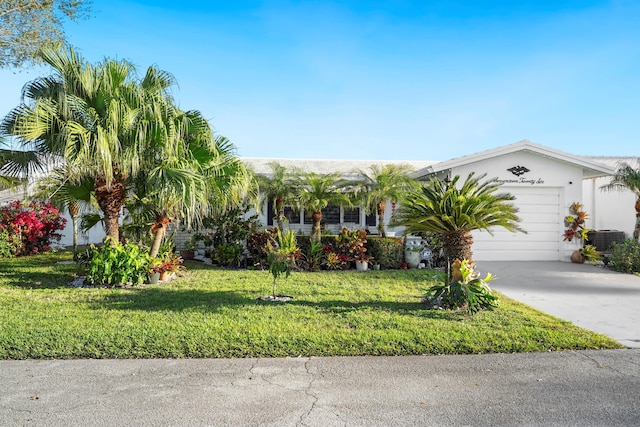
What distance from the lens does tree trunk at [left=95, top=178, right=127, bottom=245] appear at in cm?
973

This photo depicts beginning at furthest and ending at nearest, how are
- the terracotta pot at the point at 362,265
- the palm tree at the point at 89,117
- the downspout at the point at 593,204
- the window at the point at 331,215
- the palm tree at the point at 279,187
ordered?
1. the downspout at the point at 593,204
2. the window at the point at 331,215
3. the palm tree at the point at 279,187
4. the terracotta pot at the point at 362,265
5. the palm tree at the point at 89,117

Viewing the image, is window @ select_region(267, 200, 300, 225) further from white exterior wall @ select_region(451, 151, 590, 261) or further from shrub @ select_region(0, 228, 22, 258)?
shrub @ select_region(0, 228, 22, 258)

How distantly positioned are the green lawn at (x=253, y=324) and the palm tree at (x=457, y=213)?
1236 millimetres

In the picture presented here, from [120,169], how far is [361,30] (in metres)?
7.18

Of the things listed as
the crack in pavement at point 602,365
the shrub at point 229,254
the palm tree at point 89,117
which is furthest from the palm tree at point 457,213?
the shrub at point 229,254

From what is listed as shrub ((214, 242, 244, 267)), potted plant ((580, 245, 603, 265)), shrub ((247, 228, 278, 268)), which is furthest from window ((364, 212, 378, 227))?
potted plant ((580, 245, 603, 265))

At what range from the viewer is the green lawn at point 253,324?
546 centimetres

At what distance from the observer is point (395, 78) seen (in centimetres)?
1391

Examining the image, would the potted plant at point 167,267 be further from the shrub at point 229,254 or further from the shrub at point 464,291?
the shrub at point 464,291

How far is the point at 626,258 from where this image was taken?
12.0m

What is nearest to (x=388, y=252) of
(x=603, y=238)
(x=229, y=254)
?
(x=229, y=254)

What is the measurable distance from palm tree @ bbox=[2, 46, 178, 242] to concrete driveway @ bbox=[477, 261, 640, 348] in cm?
811

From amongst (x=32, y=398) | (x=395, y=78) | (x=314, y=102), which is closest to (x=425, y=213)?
(x=32, y=398)

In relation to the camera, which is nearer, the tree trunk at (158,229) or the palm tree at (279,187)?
the tree trunk at (158,229)
